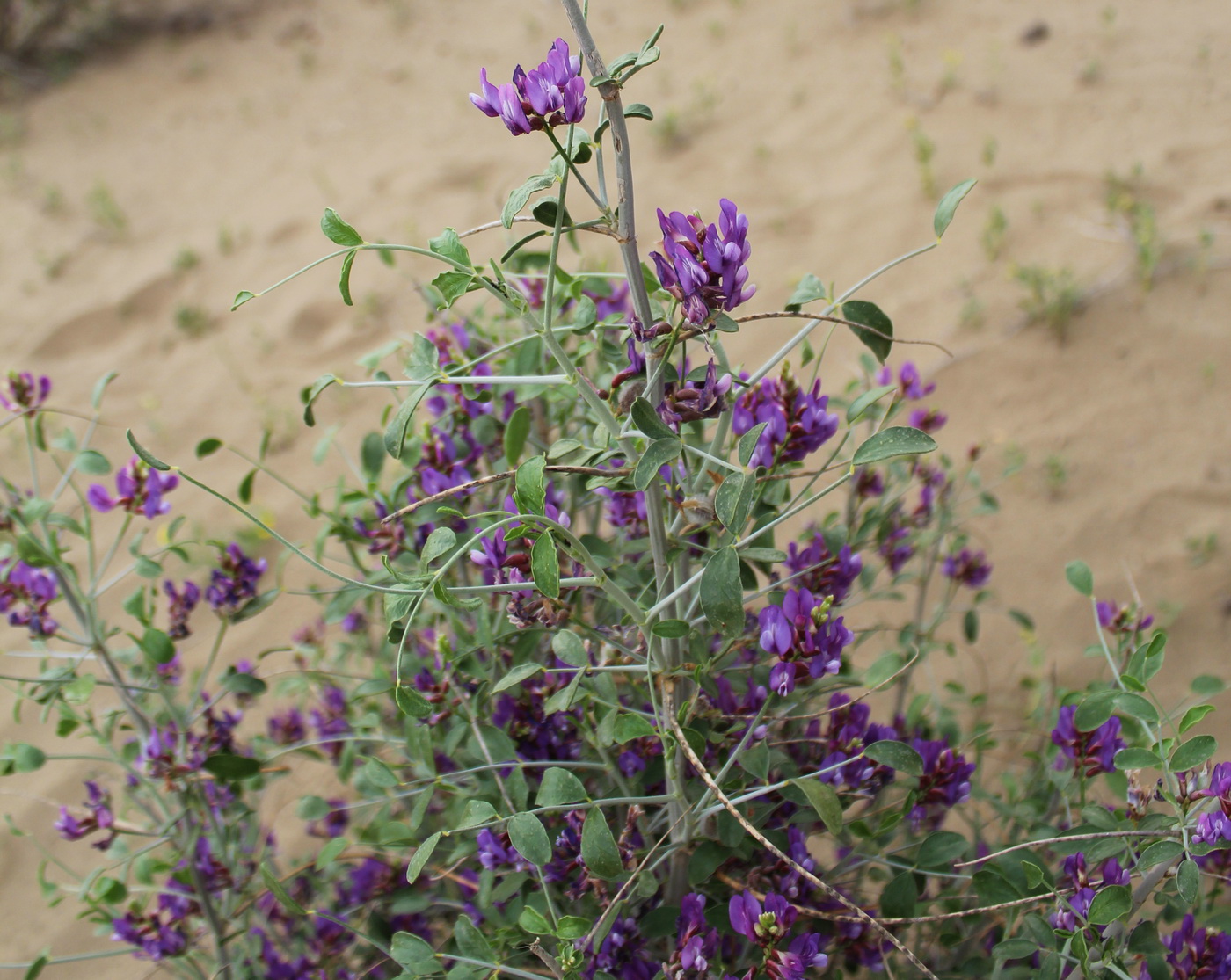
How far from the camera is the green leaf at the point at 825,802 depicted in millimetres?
1054

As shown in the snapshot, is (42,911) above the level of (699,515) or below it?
below

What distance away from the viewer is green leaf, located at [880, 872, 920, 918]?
124 cm

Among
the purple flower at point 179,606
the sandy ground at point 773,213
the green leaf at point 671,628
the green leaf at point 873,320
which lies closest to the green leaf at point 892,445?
the green leaf at point 873,320

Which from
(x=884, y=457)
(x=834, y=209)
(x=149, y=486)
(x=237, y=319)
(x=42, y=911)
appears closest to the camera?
(x=884, y=457)

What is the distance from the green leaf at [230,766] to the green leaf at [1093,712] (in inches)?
A: 44.5

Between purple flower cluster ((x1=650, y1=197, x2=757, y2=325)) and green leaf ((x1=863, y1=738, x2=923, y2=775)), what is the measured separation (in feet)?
1.84

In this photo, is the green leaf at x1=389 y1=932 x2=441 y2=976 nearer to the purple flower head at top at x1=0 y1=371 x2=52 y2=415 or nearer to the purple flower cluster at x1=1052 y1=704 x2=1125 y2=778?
the purple flower cluster at x1=1052 y1=704 x2=1125 y2=778

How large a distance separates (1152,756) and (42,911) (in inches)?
87.8

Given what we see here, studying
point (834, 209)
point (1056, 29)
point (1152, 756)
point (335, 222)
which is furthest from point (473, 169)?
point (1152, 756)

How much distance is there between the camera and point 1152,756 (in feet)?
3.60

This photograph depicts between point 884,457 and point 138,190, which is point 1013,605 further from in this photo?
point 138,190

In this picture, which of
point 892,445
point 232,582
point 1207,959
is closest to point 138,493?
point 232,582

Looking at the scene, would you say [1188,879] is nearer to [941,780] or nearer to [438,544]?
[941,780]

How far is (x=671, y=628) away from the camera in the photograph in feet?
3.53
